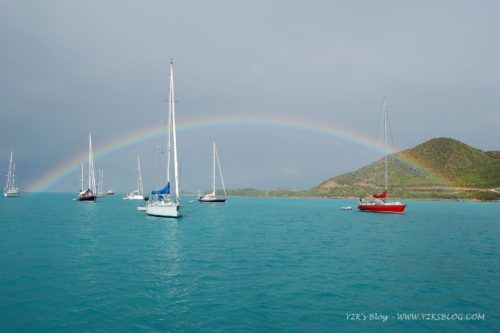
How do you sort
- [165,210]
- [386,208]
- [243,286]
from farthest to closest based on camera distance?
[386,208] → [165,210] → [243,286]

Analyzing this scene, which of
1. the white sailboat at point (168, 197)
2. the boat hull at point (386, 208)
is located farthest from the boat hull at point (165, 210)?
the boat hull at point (386, 208)

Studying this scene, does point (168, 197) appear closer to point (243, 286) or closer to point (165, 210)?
point (165, 210)

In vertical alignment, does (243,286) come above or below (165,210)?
below

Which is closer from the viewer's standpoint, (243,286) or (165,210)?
(243,286)

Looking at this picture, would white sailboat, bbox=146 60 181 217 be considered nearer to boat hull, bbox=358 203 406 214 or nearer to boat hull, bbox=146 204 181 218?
boat hull, bbox=146 204 181 218

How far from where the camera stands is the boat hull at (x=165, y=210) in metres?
56.6

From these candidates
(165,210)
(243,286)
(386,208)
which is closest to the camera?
(243,286)

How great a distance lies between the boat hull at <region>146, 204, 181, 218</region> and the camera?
186 feet

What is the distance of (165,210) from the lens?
57969 mm

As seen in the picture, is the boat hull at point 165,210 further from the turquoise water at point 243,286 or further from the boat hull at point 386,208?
the boat hull at point 386,208

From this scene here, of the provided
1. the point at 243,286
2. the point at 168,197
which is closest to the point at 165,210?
the point at 168,197

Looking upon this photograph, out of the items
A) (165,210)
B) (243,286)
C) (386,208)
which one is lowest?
(243,286)

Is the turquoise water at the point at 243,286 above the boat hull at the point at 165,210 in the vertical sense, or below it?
below

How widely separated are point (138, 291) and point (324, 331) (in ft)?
33.0
